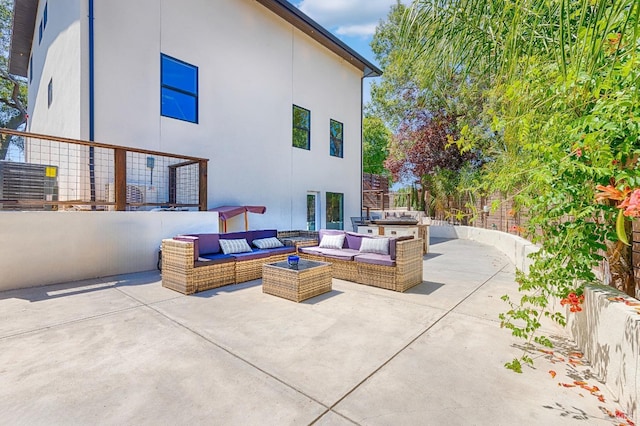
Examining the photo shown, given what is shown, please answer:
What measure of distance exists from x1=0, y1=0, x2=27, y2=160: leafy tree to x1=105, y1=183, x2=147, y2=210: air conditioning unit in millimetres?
12122

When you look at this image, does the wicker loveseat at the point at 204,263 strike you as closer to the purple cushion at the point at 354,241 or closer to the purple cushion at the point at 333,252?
the purple cushion at the point at 333,252

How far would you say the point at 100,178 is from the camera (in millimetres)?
6074

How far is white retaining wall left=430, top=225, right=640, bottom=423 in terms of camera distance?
1.82 metres

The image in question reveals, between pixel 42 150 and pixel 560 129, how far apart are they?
934 cm

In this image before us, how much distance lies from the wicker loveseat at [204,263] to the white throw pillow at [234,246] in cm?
7

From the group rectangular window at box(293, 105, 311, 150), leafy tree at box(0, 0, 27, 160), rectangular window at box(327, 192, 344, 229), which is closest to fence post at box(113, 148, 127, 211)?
rectangular window at box(293, 105, 311, 150)

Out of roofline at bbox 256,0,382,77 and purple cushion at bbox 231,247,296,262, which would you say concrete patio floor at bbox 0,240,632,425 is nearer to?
purple cushion at bbox 231,247,296,262

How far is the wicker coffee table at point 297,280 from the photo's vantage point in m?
4.09

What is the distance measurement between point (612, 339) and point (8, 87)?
24261mm

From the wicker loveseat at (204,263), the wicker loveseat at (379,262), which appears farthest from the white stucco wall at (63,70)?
the wicker loveseat at (379,262)

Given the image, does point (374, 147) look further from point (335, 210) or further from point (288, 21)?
point (288, 21)

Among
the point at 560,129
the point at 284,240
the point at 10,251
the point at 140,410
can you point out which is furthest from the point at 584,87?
the point at 10,251

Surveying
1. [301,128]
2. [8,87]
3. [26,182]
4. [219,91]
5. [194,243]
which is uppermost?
[8,87]

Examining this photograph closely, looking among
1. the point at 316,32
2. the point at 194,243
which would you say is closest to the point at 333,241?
the point at 194,243
